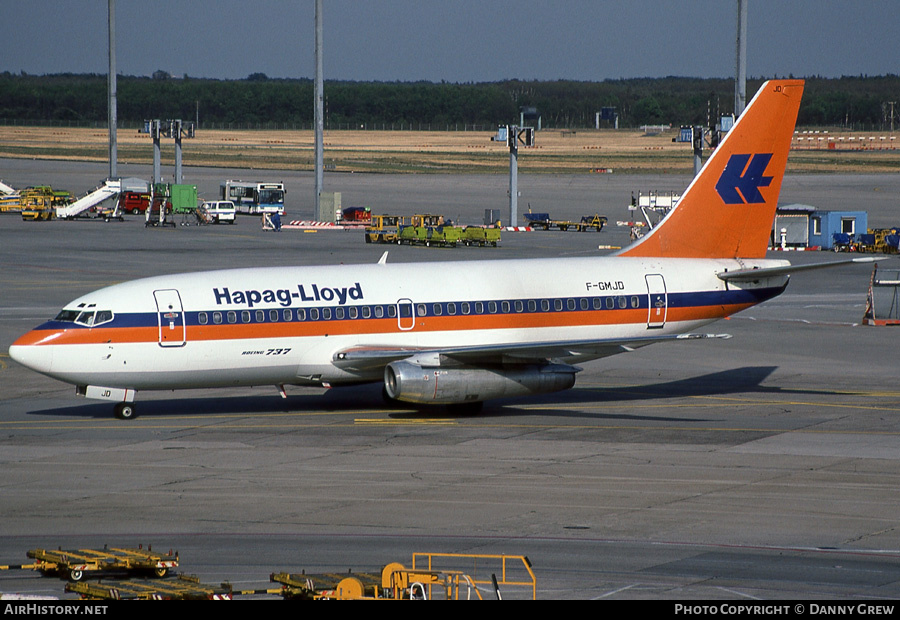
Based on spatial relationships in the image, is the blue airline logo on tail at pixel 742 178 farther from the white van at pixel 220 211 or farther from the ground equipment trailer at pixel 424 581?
the white van at pixel 220 211

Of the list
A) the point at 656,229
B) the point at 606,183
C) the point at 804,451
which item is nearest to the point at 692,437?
the point at 804,451

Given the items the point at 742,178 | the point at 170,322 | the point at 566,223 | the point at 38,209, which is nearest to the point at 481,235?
the point at 566,223

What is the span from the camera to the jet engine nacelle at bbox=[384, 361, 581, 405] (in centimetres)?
3644

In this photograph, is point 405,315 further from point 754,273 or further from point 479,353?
point 754,273

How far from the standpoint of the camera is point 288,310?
37688 mm

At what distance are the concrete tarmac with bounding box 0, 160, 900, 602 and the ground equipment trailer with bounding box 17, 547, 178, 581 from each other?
301mm

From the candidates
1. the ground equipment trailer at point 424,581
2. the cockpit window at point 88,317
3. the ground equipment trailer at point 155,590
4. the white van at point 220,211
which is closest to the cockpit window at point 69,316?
the cockpit window at point 88,317

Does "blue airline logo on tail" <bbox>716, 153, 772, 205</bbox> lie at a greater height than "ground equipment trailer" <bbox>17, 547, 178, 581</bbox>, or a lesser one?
greater

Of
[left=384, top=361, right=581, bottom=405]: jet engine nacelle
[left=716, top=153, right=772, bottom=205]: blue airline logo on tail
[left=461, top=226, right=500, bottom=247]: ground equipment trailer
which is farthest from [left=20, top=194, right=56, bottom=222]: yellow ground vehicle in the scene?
[left=384, top=361, right=581, bottom=405]: jet engine nacelle

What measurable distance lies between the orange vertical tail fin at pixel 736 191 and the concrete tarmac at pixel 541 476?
5.13 meters

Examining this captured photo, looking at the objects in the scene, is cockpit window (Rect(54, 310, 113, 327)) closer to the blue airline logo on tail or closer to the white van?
the blue airline logo on tail

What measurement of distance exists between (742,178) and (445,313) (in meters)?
12.4

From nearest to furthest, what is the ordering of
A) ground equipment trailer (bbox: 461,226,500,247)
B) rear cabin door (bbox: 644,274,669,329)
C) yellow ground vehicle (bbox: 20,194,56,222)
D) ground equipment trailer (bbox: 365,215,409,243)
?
rear cabin door (bbox: 644,274,669,329), ground equipment trailer (bbox: 461,226,500,247), ground equipment trailer (bbox: 365,215,409,243), yellow ground vehicle (bbox: 20,194,56,222)

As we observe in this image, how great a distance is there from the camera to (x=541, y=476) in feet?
99.9
